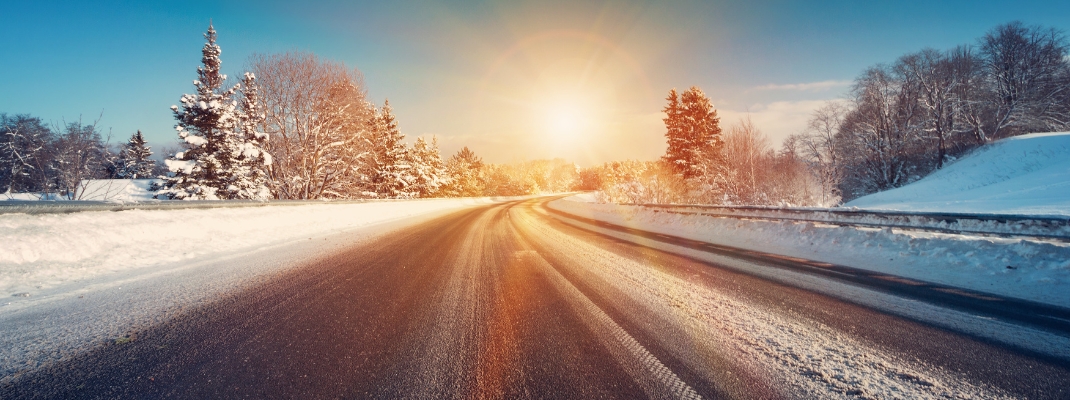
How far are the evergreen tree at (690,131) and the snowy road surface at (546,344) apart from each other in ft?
85.6

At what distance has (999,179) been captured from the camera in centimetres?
1836

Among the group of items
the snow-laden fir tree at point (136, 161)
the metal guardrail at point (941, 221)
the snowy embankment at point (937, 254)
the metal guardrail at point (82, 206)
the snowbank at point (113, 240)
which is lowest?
the snowy embankment at point (937, 254)

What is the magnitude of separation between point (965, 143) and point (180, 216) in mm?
42399

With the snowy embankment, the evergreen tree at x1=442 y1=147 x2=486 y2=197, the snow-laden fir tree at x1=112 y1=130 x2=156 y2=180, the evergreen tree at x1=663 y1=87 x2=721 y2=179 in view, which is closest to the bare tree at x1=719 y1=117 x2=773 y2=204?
the evergreen tree at x1=663 y1=87 x2=721 y2=179

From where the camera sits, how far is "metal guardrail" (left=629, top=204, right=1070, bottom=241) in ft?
16.3

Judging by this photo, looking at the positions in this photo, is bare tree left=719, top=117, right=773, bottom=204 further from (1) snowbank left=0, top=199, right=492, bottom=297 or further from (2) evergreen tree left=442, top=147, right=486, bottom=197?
(2) evergreen tree left=442, top=147, right=486, bottom=197

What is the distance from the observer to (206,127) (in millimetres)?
18500

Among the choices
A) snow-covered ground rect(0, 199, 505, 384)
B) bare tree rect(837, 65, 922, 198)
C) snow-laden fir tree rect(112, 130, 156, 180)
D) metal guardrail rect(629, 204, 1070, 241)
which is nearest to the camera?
snow-covered ground rect(0, 199, 505, 384)

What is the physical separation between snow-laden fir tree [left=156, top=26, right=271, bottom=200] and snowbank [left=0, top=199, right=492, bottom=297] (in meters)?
12.4

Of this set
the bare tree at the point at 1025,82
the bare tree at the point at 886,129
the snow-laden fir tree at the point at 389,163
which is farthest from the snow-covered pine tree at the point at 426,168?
the bare tree at the point at 1025,82

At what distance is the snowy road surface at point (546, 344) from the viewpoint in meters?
1.94

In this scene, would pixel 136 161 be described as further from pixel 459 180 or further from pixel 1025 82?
pixel 1025 82

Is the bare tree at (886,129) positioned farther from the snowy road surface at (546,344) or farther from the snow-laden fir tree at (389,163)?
the snow-laden fir tree at (389,163)

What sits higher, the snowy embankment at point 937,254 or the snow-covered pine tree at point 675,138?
the snow-covered pine tree at point 675,138
